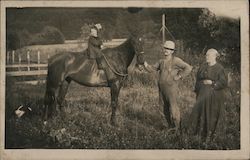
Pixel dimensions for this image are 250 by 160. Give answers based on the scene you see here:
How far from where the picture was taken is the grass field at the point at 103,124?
7.08ft

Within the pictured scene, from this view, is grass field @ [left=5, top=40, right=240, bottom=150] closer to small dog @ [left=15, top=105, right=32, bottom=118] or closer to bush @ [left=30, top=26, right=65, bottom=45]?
small dog @ [left=15, top=105, right=32, bottom=118]

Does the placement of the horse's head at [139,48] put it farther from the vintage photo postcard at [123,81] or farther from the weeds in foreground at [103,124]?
the weeds in foreground at [103,124]

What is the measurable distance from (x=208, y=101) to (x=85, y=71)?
678 millimetres

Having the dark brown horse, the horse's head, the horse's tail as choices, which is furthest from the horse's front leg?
the horse's tail

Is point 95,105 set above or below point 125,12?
below

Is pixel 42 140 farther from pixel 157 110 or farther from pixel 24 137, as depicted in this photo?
pixel 157 110

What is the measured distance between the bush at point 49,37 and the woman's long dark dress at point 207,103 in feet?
2.55

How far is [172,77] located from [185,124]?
26 cm

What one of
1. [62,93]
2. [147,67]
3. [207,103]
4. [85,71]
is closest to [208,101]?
[207,103]

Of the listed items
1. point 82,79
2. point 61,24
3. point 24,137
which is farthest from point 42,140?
point 61,24

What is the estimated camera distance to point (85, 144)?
2154mm

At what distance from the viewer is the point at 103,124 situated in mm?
2162

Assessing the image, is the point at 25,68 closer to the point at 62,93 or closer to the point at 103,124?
the point at 62,93

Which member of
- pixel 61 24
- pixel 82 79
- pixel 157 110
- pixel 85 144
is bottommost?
pixel 85 144
